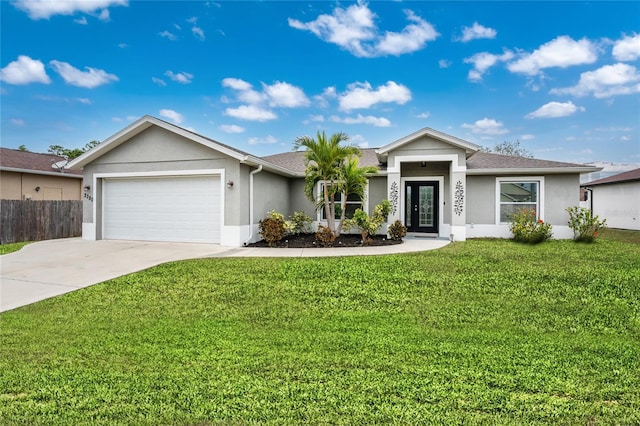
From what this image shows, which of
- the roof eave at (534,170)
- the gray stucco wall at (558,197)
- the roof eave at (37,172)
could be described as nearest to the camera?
the roof eave at (534,170)

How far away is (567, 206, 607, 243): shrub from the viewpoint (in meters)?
11.9

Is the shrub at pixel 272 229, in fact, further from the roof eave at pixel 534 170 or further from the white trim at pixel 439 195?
the roof eave at pixel 534 170

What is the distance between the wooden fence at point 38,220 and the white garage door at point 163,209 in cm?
280

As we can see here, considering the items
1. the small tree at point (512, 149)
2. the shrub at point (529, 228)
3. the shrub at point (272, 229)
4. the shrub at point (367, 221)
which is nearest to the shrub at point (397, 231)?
the shrub at point (367, 221)

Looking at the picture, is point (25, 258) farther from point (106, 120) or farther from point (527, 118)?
point (527, 118)

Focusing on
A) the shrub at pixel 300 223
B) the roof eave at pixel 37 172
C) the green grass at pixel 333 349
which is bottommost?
the green grass at pixel 333 349

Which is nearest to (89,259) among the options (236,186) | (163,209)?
(163,209)

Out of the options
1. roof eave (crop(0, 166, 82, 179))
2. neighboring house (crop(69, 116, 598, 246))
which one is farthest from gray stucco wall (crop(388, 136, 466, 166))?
roof eave (crop(0, 166, 82, 179))

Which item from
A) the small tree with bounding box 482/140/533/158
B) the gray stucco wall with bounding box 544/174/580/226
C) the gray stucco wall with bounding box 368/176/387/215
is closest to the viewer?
the gray stucco wall with bounding box 544/174/580/226

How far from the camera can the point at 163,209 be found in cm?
1234

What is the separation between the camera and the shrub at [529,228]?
11.7m

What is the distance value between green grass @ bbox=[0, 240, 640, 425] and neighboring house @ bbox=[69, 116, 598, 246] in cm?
479

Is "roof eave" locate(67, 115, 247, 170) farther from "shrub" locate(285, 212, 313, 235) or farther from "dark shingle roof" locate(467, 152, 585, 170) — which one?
"dark shingle roof" locate(467, 152, 585, 170)

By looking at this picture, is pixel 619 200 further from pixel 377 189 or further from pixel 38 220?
pixel 38 220
